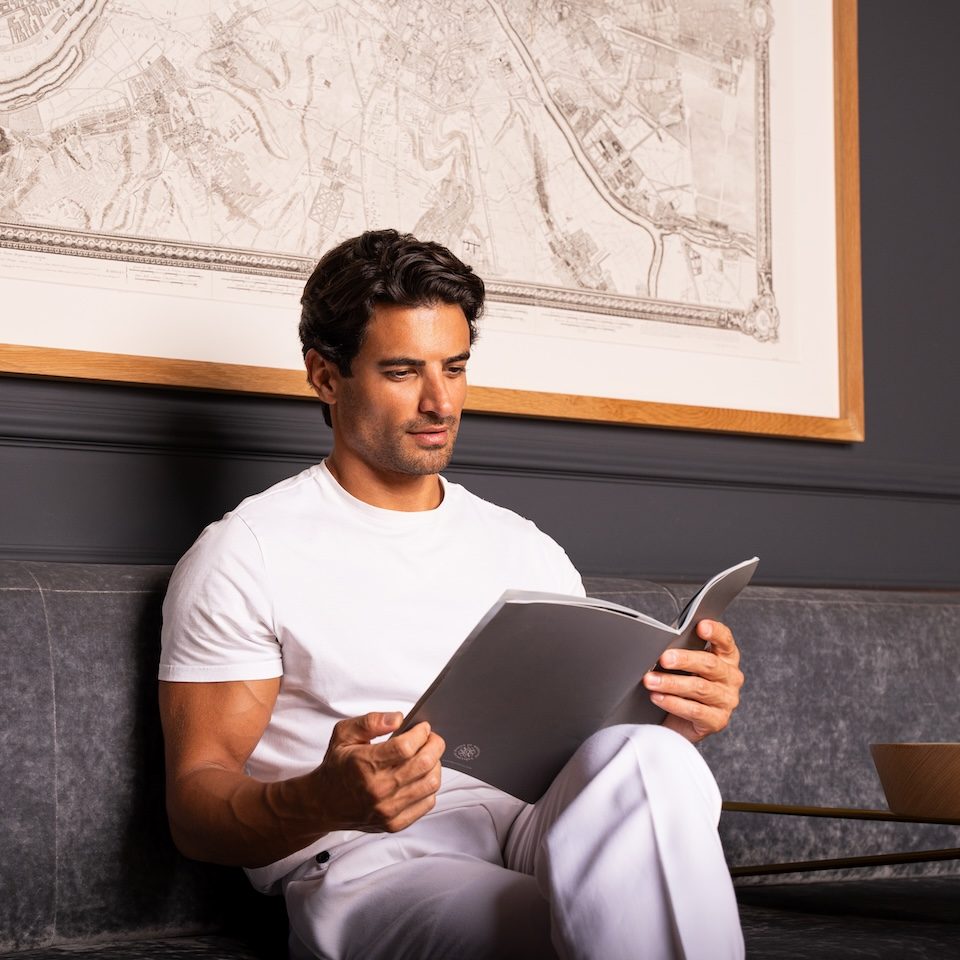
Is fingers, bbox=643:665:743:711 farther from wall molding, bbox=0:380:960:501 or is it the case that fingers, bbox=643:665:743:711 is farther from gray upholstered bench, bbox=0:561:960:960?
wall molding, bbox=0:380:960:501

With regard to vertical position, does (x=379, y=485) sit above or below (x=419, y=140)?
below

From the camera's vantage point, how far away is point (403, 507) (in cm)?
196

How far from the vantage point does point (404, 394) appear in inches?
75.6

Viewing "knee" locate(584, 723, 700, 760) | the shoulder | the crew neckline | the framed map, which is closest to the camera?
"knee" locate(584, 723, 700, 760)

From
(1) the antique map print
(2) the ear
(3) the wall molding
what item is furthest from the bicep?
(1) the antique map print

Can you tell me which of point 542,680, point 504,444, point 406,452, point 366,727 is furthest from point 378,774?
point 504,444

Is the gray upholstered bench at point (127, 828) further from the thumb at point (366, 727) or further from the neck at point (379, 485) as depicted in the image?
the thumb at point (366, 727)

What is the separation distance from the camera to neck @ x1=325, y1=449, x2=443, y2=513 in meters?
1.95

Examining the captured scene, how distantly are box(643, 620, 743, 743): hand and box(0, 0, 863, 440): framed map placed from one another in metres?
0.87

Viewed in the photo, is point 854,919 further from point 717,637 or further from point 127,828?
point 127,828

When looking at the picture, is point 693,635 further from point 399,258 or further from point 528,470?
point 528,470

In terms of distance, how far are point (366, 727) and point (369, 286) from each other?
0.78 m

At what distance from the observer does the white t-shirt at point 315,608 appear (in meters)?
1.71

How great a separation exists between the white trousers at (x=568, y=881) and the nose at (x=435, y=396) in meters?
0.59
